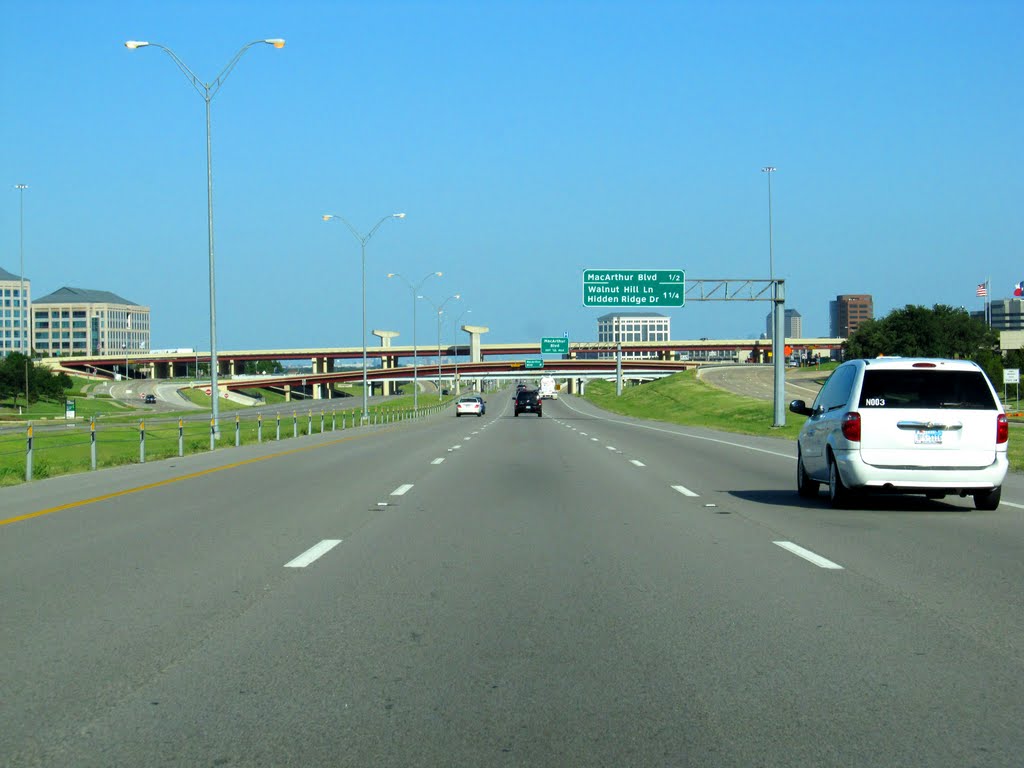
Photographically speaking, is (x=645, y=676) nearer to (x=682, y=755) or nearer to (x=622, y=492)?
(x=682, y=755)

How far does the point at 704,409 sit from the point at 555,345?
5830cm

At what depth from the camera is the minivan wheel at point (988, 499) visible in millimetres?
15742

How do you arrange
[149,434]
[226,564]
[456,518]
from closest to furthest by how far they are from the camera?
[226,564] → [456,518] → [149,434]

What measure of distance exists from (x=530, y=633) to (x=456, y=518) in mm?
7339

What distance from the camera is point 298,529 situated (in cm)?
1403

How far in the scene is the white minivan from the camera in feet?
49.8

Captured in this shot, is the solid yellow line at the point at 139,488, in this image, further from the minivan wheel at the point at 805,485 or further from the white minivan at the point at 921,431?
the white minivan at the point at 921,431

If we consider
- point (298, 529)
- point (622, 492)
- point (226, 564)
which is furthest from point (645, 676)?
point (622, 492)

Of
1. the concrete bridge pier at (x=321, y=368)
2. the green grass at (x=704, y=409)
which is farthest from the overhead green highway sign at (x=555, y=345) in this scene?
the concrete bridge pier at (x=321, y=368)

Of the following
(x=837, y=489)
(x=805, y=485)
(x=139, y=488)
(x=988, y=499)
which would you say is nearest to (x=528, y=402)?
(x=139, y=488)

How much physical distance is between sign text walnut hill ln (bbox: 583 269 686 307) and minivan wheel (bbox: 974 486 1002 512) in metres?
46.5

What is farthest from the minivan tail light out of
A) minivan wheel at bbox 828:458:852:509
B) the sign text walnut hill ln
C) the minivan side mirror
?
the sign text walnut hill ln

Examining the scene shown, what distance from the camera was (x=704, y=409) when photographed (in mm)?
86000

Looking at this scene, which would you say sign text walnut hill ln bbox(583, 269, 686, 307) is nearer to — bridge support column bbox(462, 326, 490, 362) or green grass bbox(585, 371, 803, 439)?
green grass bbox(585, 371, 803, 439)
